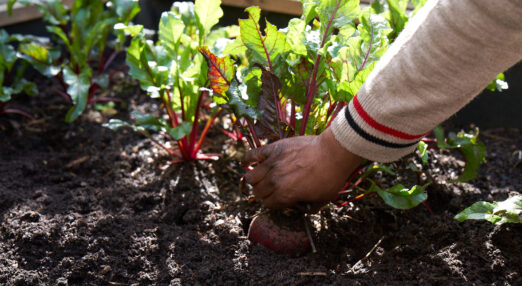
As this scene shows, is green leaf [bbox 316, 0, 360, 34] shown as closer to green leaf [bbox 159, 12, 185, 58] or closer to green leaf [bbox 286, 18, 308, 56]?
green leaf [bbox 286, 18, 308, 56]

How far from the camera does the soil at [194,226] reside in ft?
4.97

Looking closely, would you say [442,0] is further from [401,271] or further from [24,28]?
[24,28]

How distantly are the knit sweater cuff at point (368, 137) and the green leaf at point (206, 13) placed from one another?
0.77m

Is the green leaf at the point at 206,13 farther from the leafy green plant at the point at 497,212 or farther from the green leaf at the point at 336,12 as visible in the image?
the leafy green plant at the point at 497,212

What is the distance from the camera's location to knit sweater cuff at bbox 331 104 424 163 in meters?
1.22

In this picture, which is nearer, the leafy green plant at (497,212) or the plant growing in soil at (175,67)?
the leafy green plant at (497,212)

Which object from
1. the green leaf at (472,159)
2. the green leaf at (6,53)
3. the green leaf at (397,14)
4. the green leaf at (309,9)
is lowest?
the green leaf at (472,159)

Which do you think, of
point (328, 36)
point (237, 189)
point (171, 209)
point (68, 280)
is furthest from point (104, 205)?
point (328, 36)

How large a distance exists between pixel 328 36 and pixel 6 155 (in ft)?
5.09

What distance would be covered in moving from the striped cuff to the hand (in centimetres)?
5

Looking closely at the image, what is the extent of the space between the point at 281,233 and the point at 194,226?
0.35 metres

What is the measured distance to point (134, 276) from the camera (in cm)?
155

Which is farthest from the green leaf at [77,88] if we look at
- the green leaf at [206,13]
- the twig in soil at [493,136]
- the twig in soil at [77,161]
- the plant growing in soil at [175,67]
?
A: the twig in soil at [493,136]

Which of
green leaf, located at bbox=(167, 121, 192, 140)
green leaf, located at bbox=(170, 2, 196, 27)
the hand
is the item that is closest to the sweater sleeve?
the hand
